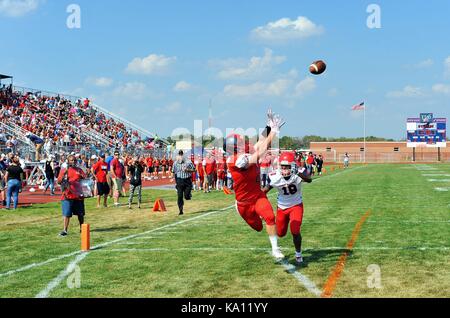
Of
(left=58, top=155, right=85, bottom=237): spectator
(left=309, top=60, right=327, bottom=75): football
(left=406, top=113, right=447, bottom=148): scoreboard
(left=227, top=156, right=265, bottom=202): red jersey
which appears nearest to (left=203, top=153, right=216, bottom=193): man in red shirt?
(left=58, top=155, right=85, bottom=237): spectator

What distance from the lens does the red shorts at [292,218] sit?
792 centimetres

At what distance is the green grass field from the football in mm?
3072

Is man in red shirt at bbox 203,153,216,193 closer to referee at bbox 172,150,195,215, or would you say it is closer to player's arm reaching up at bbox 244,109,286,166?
referee at bbox 172,150,195,215

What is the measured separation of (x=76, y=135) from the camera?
36594 millimetres

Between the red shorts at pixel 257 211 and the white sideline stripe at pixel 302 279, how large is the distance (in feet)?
2.15

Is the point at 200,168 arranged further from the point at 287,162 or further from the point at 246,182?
the point at 246,182

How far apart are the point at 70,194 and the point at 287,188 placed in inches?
208

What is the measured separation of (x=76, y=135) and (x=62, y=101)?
21.1 ft

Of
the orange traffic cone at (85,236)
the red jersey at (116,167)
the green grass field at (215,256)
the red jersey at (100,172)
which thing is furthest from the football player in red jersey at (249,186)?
the red jersey at (116,167)

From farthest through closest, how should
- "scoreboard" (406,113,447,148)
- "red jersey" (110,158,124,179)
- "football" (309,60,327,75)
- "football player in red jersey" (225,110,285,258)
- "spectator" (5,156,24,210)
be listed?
"scoreboard" (406,113,447,148) → "red jersey" (110,158,124,179) → "spectator" (5,156,24,210) → "football" (309,60,327,75) → "football player in red jersey" (225,110,285,258)

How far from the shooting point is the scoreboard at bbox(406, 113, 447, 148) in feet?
258

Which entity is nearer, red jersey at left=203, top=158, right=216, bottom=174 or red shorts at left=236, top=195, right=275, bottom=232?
red shorts at left=236, top=195, right=275, bottom=232
